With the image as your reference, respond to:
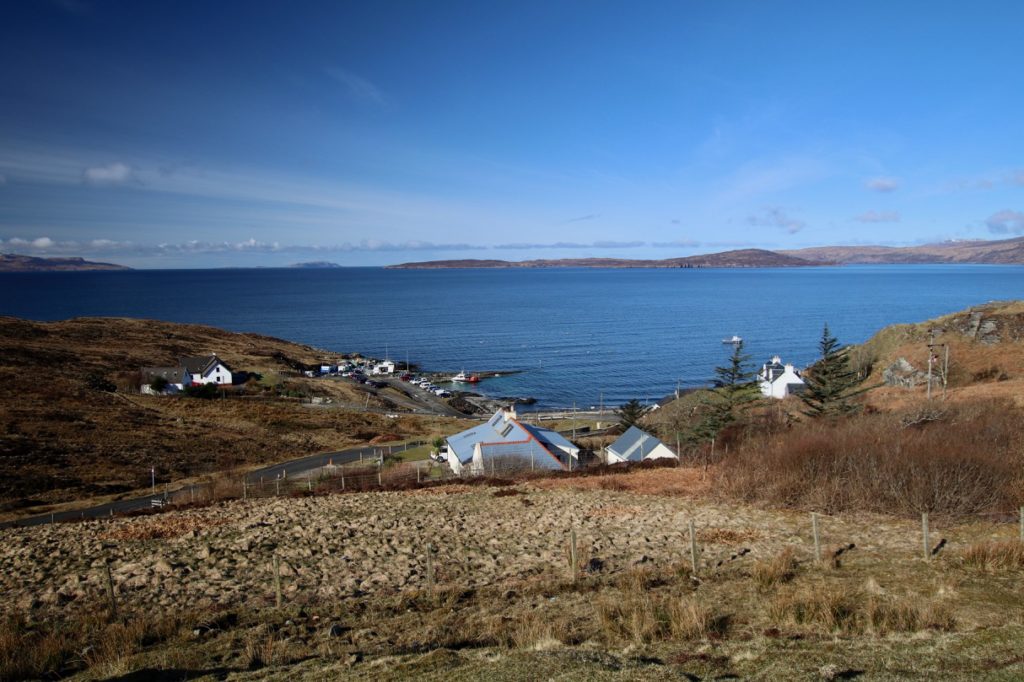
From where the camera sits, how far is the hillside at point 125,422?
39656mm

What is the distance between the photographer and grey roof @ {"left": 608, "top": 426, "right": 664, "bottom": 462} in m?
36.4

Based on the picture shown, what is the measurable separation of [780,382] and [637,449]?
35433mm

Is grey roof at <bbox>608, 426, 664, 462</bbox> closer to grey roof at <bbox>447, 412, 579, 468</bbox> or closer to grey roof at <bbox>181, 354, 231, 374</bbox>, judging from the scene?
grey roof at <bbox>447, 412, 579, 468</bbox>

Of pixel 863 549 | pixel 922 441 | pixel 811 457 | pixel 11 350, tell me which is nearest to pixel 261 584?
pixel 863 549

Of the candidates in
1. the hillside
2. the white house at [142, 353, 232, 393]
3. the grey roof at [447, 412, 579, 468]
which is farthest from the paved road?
the white house at [142, 353, 232, 393]

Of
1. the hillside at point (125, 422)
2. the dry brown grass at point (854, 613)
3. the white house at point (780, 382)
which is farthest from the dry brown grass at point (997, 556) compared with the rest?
the white house at point (780, 382)

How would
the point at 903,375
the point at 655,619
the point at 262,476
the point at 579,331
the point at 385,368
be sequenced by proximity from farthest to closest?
the point at 579,331, the point at 385,368, the point at 903,375, the point at 262,476, the point at 655,619

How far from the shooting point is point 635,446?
1463 inches

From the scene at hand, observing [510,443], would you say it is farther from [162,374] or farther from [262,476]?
[162,374]

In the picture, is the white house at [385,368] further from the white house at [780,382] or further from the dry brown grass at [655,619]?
the dry brown grass at [655,619]

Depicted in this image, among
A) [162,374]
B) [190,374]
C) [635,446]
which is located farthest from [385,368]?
[635,446]

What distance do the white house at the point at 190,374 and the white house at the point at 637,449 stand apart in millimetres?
54988

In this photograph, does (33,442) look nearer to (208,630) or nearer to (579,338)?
(208,630)

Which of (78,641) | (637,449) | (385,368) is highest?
(78,641)
